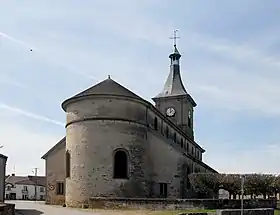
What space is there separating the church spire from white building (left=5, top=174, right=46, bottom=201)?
47009mm

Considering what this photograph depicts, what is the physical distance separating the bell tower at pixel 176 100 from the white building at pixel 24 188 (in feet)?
153

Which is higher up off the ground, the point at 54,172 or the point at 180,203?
the point at 54,172

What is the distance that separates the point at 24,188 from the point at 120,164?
72.1m

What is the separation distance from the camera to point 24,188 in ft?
346

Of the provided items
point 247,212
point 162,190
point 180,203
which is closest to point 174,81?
point 162,190

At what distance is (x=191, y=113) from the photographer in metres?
68.2

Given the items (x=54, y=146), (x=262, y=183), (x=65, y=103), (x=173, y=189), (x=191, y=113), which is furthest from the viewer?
(x=191, y=113)

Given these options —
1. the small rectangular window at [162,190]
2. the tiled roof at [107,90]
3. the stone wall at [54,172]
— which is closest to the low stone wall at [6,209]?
the tiled roof at [107,90]

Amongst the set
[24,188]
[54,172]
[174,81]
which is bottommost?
[24,188]

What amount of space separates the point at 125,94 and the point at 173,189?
1070 centimetres

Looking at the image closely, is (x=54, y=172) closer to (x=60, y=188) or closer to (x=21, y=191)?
(x=60, y=188)

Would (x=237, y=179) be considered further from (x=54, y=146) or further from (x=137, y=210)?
(x=54, y=146)

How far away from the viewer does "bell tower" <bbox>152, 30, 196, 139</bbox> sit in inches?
2547

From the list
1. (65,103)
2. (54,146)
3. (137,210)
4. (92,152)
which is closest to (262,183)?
(137,210)
